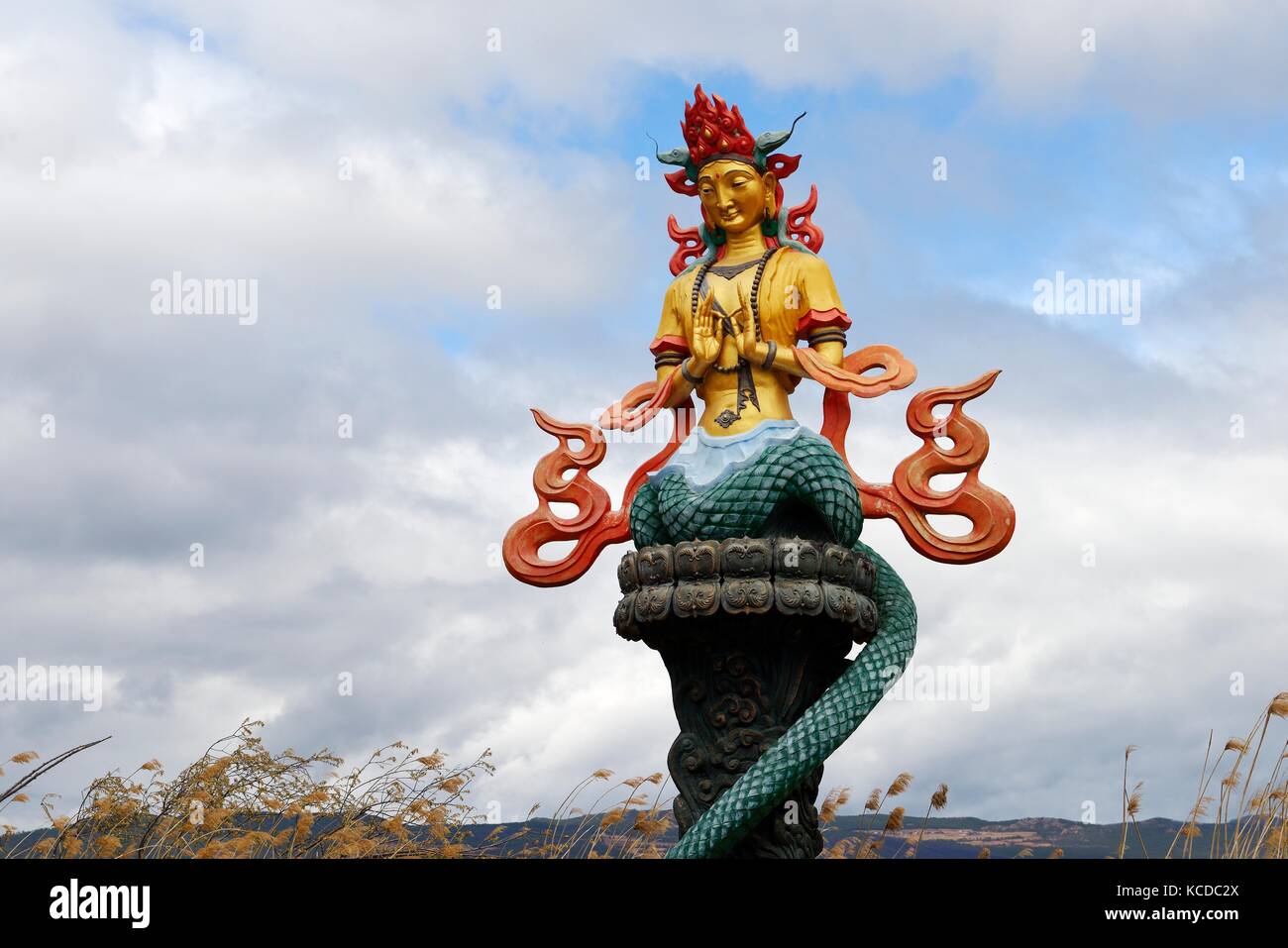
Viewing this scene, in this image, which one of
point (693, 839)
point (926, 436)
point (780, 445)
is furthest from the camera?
point (926, 436)

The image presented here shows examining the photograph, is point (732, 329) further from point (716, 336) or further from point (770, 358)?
point (770, 358)

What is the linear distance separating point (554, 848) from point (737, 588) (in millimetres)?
1822

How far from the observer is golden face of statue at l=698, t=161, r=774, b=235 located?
8180 mm

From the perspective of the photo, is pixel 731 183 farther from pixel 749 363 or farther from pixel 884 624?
pixel 884 624

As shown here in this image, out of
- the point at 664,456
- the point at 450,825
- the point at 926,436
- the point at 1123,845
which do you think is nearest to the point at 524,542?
the point at 664,456

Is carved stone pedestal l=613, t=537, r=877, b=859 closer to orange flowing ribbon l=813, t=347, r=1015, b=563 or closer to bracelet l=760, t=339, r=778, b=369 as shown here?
orange flowing ribbon l=813, t=347, r=1015, b=563

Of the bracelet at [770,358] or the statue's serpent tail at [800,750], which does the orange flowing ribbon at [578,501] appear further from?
the statue's serpent tail at [800,750]

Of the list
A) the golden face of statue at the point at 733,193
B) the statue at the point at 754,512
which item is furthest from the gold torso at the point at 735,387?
the golden face of statue at the point at 733,193

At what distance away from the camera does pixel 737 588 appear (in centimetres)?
707

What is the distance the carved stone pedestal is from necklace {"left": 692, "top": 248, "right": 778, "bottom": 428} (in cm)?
82

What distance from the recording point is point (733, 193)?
8.19 metres

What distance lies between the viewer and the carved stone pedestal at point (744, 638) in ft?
23.4

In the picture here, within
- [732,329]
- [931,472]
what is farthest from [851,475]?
[732,329]

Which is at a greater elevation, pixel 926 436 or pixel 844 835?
pixel 926 436
